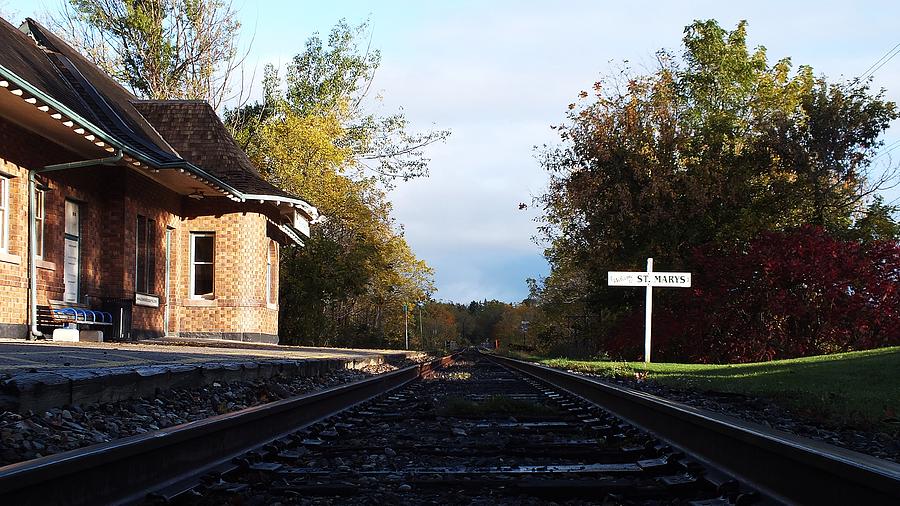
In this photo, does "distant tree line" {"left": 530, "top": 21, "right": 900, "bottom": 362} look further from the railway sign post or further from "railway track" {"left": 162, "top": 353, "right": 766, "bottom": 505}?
"railway track" {"left": 162, "top": 353, "right": 766, "bottom": 505}

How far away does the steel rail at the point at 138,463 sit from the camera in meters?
2.72

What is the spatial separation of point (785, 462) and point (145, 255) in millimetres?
18283

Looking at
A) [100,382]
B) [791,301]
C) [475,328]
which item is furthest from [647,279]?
[475,328]

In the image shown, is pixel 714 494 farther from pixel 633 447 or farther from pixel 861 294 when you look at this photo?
pixel 861 294

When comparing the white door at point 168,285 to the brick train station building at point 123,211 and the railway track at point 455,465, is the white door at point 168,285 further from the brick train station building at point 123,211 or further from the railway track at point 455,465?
the railway track at point 455,465

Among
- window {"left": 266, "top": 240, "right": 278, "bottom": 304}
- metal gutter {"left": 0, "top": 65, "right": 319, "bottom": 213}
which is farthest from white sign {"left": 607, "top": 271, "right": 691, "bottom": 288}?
window {"left": 266, "top": 240, "right": 278, "bottom": 304}

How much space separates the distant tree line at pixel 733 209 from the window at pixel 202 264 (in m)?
11.1

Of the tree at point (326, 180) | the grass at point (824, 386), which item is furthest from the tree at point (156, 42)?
the grass at point (824, 386)

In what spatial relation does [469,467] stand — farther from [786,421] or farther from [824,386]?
[824,386]

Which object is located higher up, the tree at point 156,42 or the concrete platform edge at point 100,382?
the tree at point 156,42

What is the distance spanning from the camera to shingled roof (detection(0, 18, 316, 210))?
16047 millimetres

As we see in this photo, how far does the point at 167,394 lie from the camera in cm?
726

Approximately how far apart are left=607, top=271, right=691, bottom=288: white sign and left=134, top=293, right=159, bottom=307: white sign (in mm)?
10163

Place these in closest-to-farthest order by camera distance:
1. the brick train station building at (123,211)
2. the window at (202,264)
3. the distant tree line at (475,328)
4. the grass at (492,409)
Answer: the grass at (492,409) → the brick train station building at (123,211) → the window at (202,264) → the distant tree line at (475,328)
